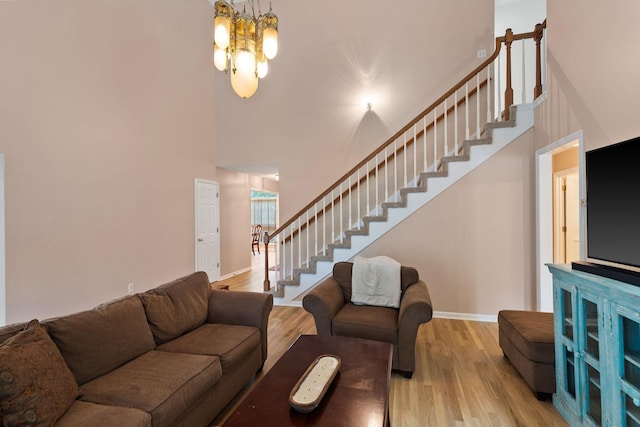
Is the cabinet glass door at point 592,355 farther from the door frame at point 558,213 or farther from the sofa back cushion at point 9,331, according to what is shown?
the sofa back cushion at point 9,331

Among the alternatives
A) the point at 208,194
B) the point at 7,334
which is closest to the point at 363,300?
the point at 7,334

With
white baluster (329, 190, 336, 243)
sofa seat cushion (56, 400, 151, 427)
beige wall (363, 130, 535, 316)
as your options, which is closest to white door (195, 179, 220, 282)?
white baluster (329, 190, 336, 243)

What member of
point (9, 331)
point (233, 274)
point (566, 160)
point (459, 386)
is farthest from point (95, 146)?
point (566, 160)

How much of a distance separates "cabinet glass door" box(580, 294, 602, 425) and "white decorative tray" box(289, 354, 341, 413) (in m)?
1.46

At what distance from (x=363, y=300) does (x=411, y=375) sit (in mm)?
820

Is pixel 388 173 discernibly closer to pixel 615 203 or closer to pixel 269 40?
pixel 269 40

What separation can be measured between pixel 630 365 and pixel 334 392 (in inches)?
57.9

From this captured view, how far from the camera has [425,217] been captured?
3965mm

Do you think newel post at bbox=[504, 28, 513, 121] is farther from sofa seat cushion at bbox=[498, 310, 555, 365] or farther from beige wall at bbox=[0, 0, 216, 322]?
beige wall at bbox=[0, 0, 216, 322]

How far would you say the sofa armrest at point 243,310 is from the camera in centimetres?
256

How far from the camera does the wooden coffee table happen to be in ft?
4.32

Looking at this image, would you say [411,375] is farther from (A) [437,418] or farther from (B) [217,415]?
(B) [217,415]

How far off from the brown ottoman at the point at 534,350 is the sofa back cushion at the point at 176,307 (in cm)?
259

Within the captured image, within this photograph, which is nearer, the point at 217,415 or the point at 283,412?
the point at 283,412
